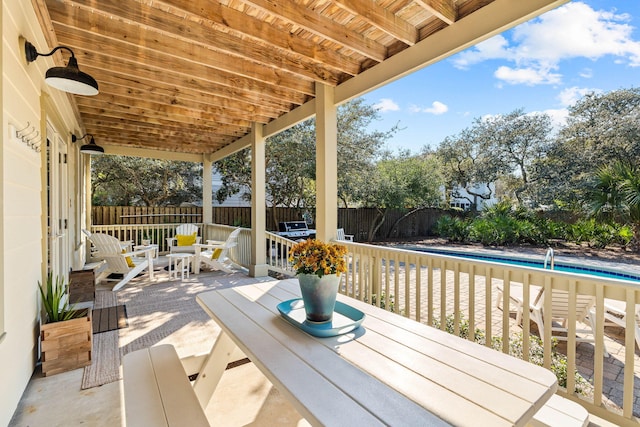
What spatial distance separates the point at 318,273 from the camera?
1334mm

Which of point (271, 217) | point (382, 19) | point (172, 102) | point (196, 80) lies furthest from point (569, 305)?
point (271, 217)

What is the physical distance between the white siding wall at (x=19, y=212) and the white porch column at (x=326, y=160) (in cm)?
272

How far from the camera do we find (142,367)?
1577mm

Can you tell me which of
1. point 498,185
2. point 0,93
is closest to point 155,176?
point 0,93

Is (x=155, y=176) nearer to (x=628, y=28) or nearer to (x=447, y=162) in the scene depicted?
(x=447, y=162)

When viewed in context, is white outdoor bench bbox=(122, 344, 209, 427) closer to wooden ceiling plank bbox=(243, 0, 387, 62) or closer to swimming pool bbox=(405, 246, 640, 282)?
wooden ceiling plank bbox=(243, 0, 387, 62)

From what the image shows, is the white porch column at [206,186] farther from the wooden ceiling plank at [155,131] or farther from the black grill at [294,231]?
the black grill at [294,231]

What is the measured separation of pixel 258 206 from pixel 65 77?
11.6 feet

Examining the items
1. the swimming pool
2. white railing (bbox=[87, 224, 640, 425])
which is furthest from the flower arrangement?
the swimming pool

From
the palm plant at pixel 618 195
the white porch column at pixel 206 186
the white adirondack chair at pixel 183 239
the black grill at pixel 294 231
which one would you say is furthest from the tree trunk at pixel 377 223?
the white adirondack chair at pixel 183 239

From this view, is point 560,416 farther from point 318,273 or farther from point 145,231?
point 145,231

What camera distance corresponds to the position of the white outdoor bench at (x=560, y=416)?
123 centimetres

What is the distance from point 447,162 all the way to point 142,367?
15.2m

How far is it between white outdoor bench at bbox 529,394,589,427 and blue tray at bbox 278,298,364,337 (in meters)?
0.82
